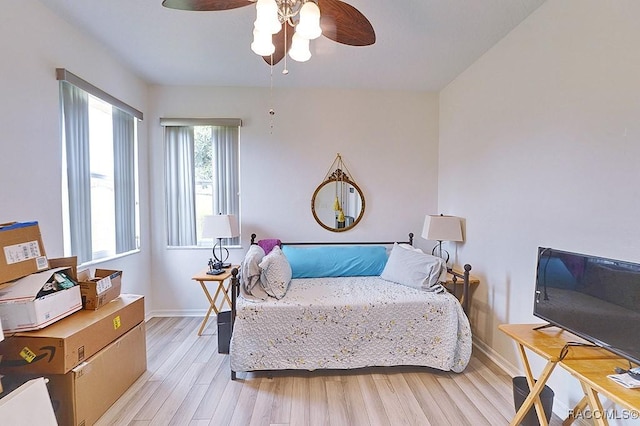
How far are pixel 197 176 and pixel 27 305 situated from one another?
207 centimetres

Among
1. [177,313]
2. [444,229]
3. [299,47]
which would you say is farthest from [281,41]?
[177,313]

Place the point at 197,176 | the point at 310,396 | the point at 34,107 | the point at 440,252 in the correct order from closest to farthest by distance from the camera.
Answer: the point at 34,107 → the point at 310,396 → the point at 440,252 → the point at 197,176

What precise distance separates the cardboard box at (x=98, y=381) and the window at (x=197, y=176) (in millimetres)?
1355

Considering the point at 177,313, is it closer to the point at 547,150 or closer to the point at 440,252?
the point at 440,252

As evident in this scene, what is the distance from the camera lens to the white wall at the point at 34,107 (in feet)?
5.94

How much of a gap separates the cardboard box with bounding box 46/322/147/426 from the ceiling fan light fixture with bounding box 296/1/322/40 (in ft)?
7.10

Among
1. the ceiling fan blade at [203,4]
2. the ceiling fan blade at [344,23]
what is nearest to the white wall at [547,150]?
the ceiling fan blade at [344,23]

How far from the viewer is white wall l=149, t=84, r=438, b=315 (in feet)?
11.3

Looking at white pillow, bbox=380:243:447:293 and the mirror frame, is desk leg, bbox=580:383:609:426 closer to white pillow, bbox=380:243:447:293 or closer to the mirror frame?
white pillow, bbox=380:243:447:293

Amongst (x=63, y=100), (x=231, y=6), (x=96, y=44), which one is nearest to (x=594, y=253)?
(x=231, y=6)

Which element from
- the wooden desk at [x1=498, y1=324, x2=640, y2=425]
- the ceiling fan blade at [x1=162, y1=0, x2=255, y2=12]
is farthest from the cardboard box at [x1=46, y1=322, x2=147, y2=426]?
the wooden desk at [x1=498, y1=324, x2=640, y2=425]

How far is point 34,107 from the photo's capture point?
199cm

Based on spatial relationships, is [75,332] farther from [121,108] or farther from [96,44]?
[96,44]

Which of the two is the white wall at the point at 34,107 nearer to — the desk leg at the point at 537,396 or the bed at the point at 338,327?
the bed at the point at 338,327
